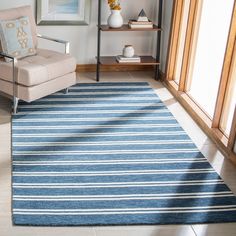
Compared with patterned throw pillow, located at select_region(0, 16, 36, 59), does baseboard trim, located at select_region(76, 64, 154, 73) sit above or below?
below

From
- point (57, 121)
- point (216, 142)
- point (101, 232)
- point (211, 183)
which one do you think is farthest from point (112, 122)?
point (101, 232)

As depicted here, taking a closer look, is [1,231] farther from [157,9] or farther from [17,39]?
[157,9]

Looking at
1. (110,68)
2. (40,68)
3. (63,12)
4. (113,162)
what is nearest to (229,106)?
(113,162)

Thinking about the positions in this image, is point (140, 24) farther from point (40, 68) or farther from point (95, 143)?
point (95, 143)

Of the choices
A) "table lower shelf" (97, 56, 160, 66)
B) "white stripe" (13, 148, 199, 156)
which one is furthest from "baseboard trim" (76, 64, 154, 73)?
"white stripe" (13, 148, 199, 156)

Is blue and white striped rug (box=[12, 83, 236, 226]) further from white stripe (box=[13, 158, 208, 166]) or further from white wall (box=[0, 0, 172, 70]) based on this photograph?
white wall (box=[0, 0, 172, 70])

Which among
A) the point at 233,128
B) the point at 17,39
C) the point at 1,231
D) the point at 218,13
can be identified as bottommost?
the point at 1,231

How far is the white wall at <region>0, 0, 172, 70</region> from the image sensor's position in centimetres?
465

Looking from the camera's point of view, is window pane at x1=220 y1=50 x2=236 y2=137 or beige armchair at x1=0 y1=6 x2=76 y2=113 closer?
window pane at x1=220 y1=50 x2=236 y2=137

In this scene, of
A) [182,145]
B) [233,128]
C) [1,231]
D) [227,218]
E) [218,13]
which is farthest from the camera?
[218,13]

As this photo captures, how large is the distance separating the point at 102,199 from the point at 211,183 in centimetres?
75

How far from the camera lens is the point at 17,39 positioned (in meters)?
3.80

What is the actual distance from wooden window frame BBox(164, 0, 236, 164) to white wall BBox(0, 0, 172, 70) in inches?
11.8

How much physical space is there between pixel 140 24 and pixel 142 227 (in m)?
2.63
